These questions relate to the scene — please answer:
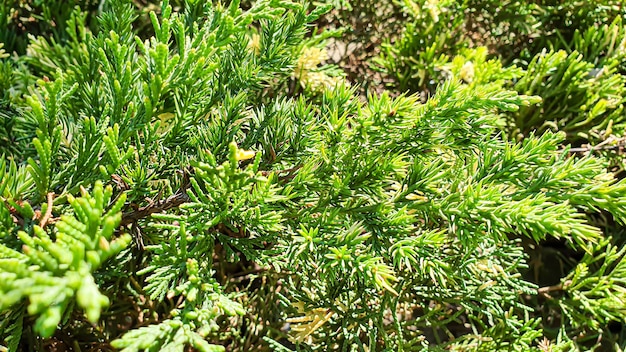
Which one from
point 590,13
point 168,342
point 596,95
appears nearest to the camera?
point 168,342

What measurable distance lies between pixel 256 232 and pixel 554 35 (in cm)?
94

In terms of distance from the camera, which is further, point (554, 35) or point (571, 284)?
point (554, 35)

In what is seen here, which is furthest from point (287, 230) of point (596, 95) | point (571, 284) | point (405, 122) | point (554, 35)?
point (554, 35)

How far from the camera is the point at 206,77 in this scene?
63cm

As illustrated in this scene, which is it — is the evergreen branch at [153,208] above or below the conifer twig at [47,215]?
below

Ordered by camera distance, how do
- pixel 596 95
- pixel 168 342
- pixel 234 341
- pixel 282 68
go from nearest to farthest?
pixel 168 342, pixel 282 68, pixel 234 341, pixel 596 95

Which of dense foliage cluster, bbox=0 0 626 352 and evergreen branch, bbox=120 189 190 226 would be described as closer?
dense foliage cluster, bbox=0 0 626 352

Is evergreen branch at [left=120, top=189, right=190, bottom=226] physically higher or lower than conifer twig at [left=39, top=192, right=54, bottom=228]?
lower


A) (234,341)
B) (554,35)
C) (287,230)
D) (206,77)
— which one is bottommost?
(234,341)

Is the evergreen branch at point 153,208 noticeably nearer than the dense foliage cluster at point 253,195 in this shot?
No

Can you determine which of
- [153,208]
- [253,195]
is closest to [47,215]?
[153,208]

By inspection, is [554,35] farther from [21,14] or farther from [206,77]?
[21,14]

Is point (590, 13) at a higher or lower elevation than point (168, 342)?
higher

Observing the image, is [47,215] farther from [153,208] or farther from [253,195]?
[253,195]
